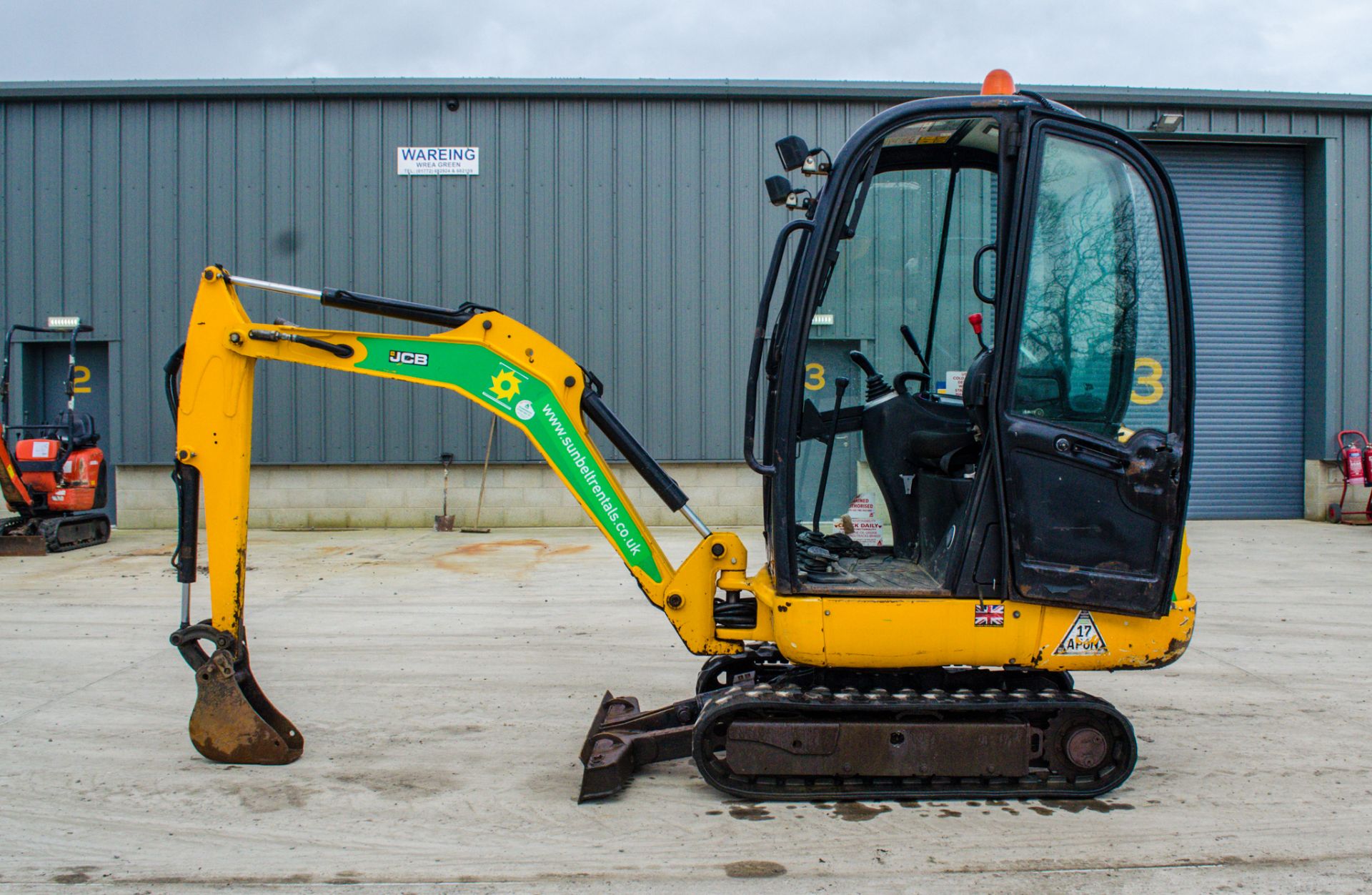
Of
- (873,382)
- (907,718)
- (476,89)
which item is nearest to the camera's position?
(907,718)

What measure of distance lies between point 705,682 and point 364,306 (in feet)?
7.56

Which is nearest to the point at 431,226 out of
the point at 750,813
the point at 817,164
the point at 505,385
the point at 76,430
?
the point at 76,430

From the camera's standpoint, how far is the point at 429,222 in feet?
42.2

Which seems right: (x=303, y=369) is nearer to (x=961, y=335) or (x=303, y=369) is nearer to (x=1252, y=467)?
(x=961, y=335)

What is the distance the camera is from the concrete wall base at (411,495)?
1270 centimetres

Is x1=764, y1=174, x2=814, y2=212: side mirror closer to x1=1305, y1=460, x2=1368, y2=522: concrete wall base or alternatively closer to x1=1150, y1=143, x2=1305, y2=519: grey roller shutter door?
x1=1150, y1=143, x2=1305, y2=519: grey roller shutter door

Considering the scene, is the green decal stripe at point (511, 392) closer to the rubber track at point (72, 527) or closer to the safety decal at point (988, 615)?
the safety decal at point (988, 615)

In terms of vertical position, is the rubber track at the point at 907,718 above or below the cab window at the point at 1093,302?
below

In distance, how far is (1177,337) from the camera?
3486 millimetres

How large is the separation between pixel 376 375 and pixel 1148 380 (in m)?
3.15

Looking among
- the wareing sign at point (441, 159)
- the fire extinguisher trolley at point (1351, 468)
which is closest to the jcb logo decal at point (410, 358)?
the wareing sign at point (441, 159)

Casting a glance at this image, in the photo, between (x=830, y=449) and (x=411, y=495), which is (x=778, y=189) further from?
(x=411, y=495)

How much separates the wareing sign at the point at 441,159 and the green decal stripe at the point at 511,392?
32.2ft

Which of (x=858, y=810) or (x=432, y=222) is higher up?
(x=432, y=222)
